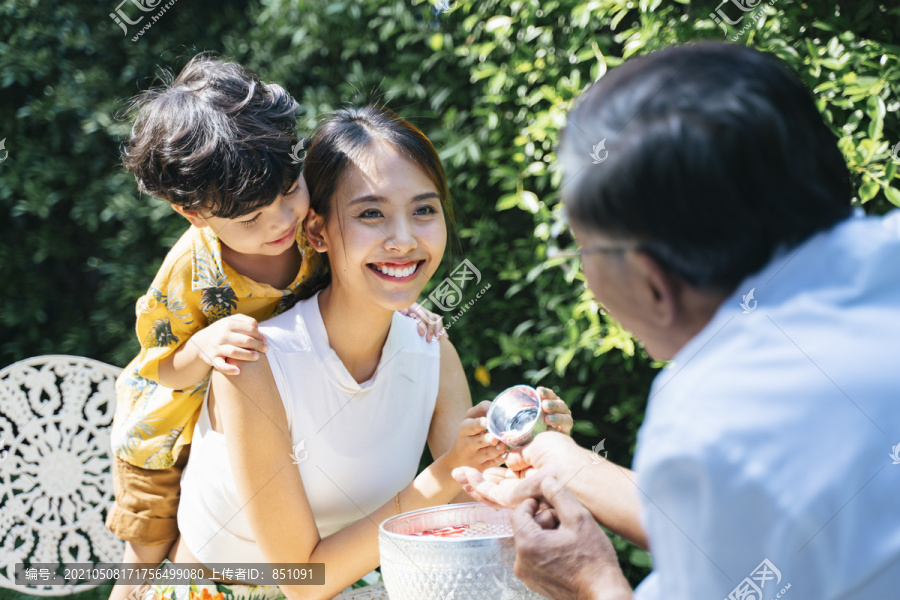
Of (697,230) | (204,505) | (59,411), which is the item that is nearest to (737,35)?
(697,230)

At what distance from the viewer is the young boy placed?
201cm

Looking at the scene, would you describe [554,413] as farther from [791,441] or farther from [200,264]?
[200,264]

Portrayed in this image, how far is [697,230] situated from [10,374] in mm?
2441

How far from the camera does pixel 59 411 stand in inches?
108

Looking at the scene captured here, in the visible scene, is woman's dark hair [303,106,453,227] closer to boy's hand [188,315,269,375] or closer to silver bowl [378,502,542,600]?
boy's hand [188,315,269,375]

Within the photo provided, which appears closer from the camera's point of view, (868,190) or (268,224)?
(268,224)

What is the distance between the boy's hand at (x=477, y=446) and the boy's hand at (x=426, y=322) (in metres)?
0.52

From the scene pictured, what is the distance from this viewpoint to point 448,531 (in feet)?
5.57

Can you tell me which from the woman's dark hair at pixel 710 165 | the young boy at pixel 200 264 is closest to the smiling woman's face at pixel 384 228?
the young boy at pixel 200 264

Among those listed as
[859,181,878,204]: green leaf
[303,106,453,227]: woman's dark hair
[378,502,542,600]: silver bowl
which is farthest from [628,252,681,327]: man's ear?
[859,181,878,204]: green leaf

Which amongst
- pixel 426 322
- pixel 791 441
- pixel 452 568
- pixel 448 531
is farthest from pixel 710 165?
pixel 426 322

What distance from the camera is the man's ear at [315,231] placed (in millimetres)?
2141

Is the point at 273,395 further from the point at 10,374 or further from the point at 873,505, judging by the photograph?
the point at 873,505

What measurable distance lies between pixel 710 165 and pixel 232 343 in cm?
133
